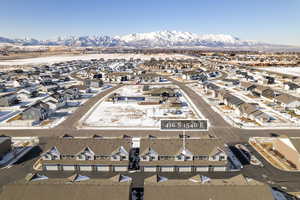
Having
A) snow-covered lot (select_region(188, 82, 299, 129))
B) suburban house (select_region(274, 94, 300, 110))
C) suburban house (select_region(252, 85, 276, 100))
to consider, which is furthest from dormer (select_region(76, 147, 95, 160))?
suburban house (select_region(252, 85, 276, 100))

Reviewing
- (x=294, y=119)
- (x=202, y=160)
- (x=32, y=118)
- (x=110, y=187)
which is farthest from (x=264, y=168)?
(x=32, y=118)

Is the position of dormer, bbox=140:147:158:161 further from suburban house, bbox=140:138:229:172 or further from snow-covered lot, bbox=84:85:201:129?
snow-covered lot, bbox=84:85:201:129

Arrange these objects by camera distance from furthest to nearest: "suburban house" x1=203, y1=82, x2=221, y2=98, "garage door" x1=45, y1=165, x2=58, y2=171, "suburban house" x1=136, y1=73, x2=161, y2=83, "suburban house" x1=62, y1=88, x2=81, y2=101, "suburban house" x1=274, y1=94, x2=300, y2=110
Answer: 1. "suburban house" x1=136, y1=73, x2=161, y2=83
2. "suburban house" x1=203, y1=82, x2=221, y2=98
3. "suburban house" x1=62, y1=88, x2=81, y2=101
4. "suburban house" x1=274, y1=94, x2=300, y2=110
5. "garage door" x1=45, y1=165, x2=58, y2=171

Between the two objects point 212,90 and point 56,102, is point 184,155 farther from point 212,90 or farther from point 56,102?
point 212,90

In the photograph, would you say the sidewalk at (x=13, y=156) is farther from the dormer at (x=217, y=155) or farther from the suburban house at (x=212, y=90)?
the suburban house at (x=212, y=90)

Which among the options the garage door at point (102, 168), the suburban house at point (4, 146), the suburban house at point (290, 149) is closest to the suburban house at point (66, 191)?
the garage door at point (102, 168)

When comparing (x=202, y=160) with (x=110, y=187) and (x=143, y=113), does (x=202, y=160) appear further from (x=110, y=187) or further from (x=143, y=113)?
(x=143, y=113)

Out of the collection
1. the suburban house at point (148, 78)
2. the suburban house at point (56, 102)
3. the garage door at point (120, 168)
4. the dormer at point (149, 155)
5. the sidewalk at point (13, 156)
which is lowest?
the sidewalk at point (13, 156)

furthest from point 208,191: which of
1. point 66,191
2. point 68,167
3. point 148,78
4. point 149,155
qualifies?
point 148,78
